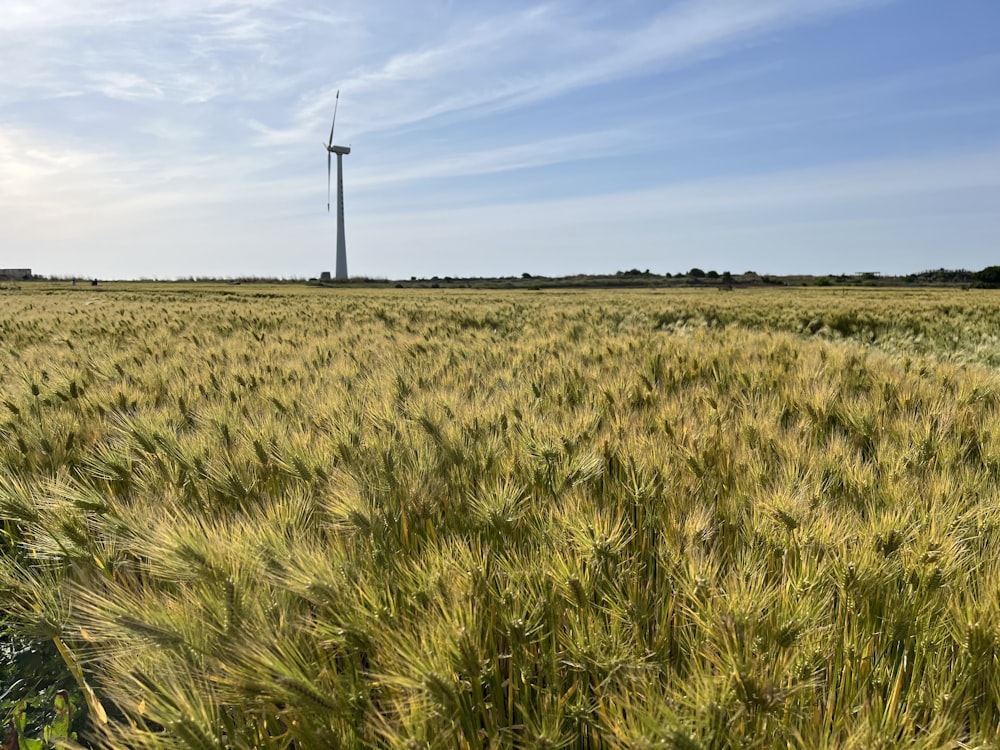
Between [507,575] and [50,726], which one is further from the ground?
[507,575]

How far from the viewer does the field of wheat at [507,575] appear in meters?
0.97

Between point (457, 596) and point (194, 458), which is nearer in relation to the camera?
point (457, 596)

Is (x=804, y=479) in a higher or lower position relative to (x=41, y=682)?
higher

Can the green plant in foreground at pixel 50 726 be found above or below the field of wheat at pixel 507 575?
below

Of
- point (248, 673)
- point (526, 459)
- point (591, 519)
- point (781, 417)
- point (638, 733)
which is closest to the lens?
point (638, 733)

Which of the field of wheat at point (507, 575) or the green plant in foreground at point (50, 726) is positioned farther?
the green plant in foreground at point (50, 726)

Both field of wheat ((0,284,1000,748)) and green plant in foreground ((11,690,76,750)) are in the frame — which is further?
green plant in foreground ((11,690,76,750))

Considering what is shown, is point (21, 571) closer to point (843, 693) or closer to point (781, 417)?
point (843, 693)

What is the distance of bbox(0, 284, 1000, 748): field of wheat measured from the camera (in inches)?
38.1

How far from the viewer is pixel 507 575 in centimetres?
132

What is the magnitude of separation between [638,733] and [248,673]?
66cm

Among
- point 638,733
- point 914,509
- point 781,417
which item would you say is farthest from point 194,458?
point 781,417

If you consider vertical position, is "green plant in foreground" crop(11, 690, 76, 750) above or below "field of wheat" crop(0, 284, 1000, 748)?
below

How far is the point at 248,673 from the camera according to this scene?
3.24 feet
